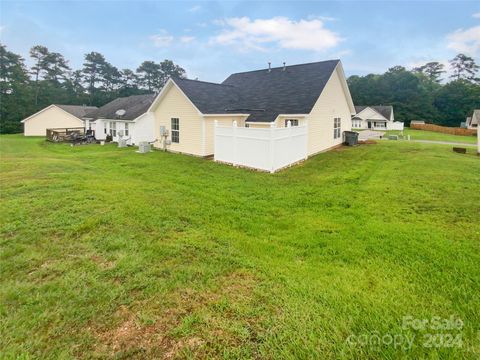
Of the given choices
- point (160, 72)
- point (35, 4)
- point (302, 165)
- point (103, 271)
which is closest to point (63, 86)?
point (160, 72)

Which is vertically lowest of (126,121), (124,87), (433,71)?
(126,121)

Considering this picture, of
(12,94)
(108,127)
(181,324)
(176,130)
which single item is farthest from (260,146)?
(12,94)

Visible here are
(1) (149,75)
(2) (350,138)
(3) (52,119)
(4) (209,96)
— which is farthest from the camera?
(1) (149,75)

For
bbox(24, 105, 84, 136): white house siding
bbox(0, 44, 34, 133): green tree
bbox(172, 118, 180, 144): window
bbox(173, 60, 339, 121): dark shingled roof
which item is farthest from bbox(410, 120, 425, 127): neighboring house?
bbox(0, 44, 34, 133): green tree

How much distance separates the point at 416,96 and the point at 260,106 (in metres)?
55.7

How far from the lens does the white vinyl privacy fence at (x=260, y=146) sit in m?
10.0

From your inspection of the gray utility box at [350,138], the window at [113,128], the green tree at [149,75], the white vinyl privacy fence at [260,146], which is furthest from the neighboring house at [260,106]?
the green tree at [149,75]

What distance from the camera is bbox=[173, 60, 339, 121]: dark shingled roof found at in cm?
1396

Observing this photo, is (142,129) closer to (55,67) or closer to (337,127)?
(337,127)

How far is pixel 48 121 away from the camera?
111 ft

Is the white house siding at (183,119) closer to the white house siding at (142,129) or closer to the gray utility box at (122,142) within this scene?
the white house siding at (142,129)

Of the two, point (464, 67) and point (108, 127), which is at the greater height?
point (464, 67)

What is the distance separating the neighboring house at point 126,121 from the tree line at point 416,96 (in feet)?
179

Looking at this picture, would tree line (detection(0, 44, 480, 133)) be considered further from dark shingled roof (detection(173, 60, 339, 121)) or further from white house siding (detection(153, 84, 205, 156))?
dark shingled roof (detection(173, 60, 339, 121))
